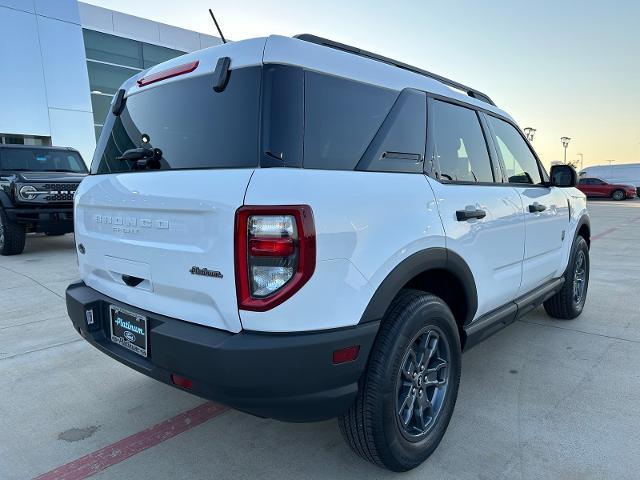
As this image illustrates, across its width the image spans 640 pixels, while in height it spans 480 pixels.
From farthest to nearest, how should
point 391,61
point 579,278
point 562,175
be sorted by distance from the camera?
point 579,278 → point 562,175 → point 391,61

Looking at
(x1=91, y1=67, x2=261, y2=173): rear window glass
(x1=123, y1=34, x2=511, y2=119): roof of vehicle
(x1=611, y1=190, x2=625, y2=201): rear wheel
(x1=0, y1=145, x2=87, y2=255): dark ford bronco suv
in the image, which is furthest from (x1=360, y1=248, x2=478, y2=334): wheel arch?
(x1=611, y1=190, x2=625, y2=201): rear wheel

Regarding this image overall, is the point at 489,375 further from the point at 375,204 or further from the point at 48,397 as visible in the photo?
the point at 48,397

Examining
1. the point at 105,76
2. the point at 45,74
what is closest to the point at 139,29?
the point at 105,76

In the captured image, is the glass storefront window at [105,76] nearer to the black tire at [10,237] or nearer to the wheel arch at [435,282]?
the black tire at [10,237]

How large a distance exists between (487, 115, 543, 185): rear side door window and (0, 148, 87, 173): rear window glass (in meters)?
8.21

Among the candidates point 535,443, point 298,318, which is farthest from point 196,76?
point 535,443

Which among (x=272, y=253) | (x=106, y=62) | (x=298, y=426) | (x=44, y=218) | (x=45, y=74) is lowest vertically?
(x=298, y=426)

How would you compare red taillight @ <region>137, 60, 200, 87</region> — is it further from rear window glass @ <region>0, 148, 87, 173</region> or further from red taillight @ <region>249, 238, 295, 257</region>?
rear window glass @ <region>0, 148, 87, 173</region>

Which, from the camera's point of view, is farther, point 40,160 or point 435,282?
point 40,160

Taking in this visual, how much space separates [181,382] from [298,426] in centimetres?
95

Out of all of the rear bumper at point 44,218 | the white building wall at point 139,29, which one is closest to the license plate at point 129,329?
the rear bumper at point 44,218

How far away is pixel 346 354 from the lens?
5.86 ft

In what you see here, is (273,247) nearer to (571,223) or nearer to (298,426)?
(298,426)

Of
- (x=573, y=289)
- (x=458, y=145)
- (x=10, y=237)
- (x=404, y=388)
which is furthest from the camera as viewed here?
(x=10, y=237)
